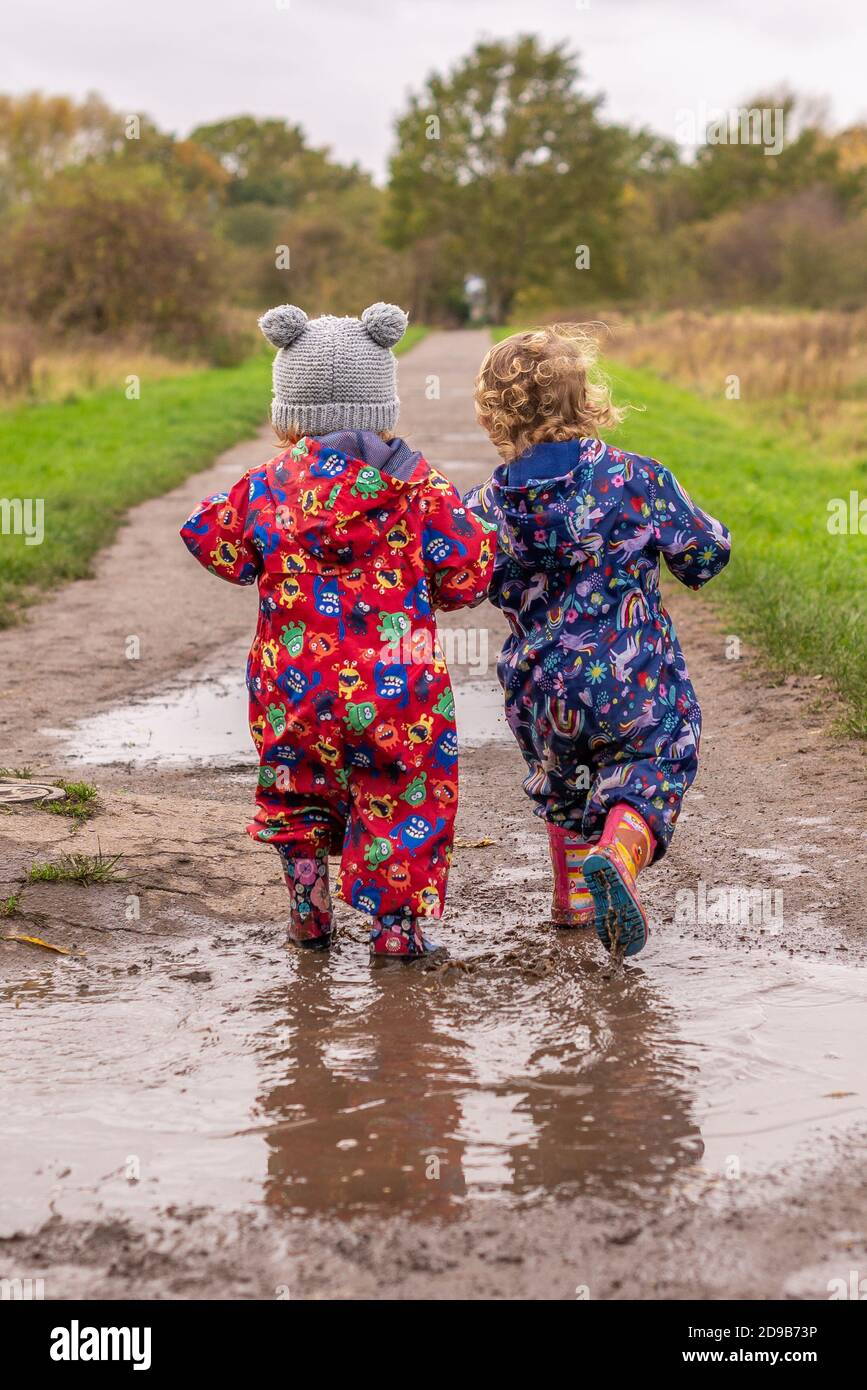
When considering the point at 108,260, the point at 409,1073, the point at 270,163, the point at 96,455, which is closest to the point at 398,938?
the point at 409,1073

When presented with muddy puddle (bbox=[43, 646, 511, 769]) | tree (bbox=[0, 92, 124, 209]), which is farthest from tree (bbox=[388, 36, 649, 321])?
muddy puddle (bbox=[43, 646, 511, 769])

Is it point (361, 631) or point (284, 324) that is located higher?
point (284, 324)

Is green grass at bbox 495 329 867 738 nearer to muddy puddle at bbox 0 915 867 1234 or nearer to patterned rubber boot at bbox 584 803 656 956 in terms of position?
patterned rubber boot at bbox 584 803 656 956

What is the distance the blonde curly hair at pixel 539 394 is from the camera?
12.5ft

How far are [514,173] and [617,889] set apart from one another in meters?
59.4

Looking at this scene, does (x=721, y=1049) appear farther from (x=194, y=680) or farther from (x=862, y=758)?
(x=194, y=680)

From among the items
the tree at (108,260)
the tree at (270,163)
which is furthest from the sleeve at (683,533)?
the tree at (270,163)

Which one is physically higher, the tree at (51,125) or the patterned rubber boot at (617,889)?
the tree at (51,125)

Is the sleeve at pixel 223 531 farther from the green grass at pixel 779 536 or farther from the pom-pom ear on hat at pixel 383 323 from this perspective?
the green grass at pixel 779 536

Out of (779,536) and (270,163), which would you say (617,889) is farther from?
(270,163)

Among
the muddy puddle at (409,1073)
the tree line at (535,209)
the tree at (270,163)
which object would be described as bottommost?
the muddy puddle at (409,1073)

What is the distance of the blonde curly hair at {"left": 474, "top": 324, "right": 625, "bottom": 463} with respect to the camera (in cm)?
380

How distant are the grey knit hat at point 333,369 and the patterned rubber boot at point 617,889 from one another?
117 centimetres

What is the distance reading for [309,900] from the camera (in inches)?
155
